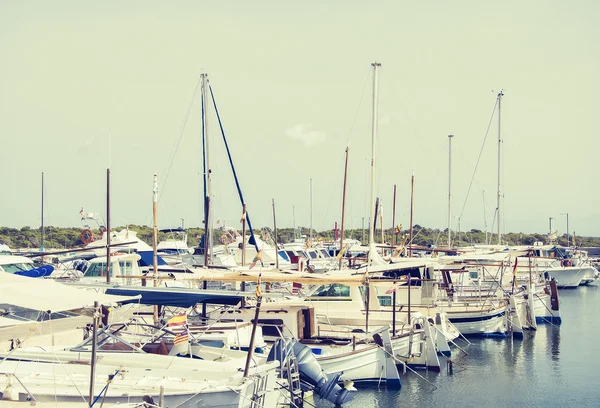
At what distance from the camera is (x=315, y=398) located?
84.1 ft

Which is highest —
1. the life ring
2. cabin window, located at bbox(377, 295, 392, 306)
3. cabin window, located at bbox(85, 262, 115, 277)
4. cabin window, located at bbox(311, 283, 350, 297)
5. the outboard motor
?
the life ring

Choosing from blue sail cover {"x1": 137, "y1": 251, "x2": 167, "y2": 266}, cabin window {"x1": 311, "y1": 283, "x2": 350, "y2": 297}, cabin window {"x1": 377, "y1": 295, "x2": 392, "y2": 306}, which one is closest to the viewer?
cabin window {"x1": 311, "y1": 283, "x2": 350, "y2": 297}

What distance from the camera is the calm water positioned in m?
27.4

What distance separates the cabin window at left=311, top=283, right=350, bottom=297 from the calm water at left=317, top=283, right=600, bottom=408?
5.54 m

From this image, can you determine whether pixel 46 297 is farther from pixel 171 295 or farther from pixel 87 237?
pixel 87 237

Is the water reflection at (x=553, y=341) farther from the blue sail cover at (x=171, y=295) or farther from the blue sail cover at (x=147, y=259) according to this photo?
the blue sail cover at (x=147, y=259)

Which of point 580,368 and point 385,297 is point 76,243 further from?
point 580,368

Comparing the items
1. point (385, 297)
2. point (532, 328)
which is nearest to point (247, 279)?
point (385, 297)

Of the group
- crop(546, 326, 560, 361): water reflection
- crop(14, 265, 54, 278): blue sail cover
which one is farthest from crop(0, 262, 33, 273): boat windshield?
crop(546, 326, 560, 361): water reflection

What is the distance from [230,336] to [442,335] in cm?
1226

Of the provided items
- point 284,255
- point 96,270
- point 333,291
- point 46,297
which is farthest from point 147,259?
point 46,297

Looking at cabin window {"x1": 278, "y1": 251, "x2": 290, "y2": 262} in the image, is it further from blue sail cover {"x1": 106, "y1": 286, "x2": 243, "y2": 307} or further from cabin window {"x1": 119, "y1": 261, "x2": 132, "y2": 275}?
blue sail cover {"x1": 106, "y1": 286, "x2": 243, "y2": 307}

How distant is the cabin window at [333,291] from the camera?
34.3m

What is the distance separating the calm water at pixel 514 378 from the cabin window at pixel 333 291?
5538mm
